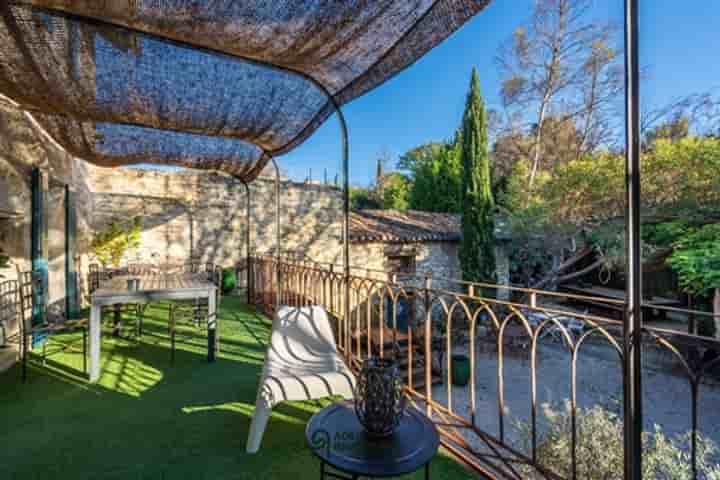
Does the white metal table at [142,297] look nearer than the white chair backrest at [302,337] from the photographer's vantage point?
No

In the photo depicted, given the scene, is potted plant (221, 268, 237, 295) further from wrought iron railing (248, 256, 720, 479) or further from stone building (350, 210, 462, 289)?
stone building (350, 210, 462, 289)

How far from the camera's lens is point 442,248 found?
9.31 metres

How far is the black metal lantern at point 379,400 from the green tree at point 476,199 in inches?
292

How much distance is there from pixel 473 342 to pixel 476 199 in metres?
6.92

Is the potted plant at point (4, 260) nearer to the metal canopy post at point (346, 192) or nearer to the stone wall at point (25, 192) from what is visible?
the stone wall at point (25, 192)

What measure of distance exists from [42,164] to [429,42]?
4.58 meters

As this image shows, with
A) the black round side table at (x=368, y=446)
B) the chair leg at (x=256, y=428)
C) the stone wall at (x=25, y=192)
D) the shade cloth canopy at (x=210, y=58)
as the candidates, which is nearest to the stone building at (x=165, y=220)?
the stone wall at (x=25, y=192)

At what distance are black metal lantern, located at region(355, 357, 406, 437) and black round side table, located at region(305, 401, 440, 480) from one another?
4 centimetres


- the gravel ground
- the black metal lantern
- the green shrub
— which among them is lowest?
the gravel ground

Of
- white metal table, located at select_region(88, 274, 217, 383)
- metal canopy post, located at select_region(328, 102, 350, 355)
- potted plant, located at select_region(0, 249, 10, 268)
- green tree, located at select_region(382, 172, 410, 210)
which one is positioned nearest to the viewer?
metal canopy post, located at select_region(328, 102, 350, 355)

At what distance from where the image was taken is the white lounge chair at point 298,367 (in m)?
1.85

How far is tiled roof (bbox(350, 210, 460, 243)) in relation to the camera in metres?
8.30

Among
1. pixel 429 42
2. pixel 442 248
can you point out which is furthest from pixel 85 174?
pixel 442 248

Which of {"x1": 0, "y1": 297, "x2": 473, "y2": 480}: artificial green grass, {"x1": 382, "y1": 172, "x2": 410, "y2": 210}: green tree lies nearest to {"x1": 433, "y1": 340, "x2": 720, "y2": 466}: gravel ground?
{"x1": 0, "y1": 297, "x2": 473, "y2": 480}: artificial green grass
